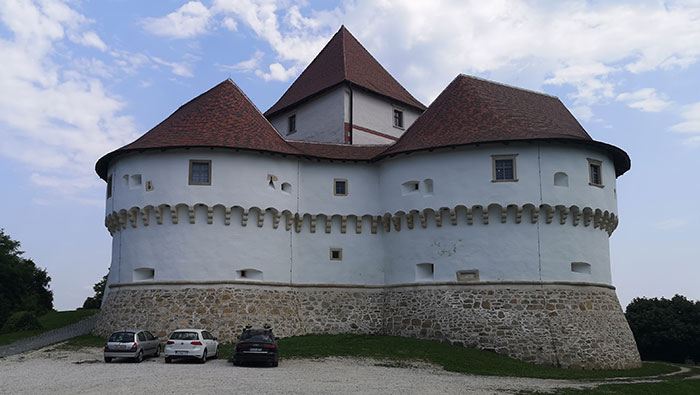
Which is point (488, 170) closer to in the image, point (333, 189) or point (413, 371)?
point (333, 189)

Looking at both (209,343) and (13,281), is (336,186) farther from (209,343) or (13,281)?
(13,281)

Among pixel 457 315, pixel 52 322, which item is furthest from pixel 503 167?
pixel 52 322

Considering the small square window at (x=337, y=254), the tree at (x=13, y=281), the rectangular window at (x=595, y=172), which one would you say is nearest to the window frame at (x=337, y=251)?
the small square window at (x=337, y=254)

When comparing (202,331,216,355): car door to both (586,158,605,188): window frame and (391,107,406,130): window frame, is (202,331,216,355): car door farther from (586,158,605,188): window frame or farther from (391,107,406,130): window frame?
(391,107,406,130): window frame

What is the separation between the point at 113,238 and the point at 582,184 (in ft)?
70.9

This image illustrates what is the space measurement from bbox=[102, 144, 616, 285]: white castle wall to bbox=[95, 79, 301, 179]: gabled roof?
534 mm

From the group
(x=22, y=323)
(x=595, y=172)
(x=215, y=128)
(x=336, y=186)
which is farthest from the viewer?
(x=22, y=323)

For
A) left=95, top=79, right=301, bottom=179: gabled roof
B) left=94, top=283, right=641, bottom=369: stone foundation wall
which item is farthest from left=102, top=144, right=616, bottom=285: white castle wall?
left=94, top=283, right=641, bottom=369: stone foundation wall

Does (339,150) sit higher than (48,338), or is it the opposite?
(339,150)

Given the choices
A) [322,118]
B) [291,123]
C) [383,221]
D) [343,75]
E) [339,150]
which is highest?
[343,75]

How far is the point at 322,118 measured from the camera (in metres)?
36.5

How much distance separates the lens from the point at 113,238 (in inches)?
1221

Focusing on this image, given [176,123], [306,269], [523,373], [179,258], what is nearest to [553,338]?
[523,373]

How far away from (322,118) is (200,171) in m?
10.0
